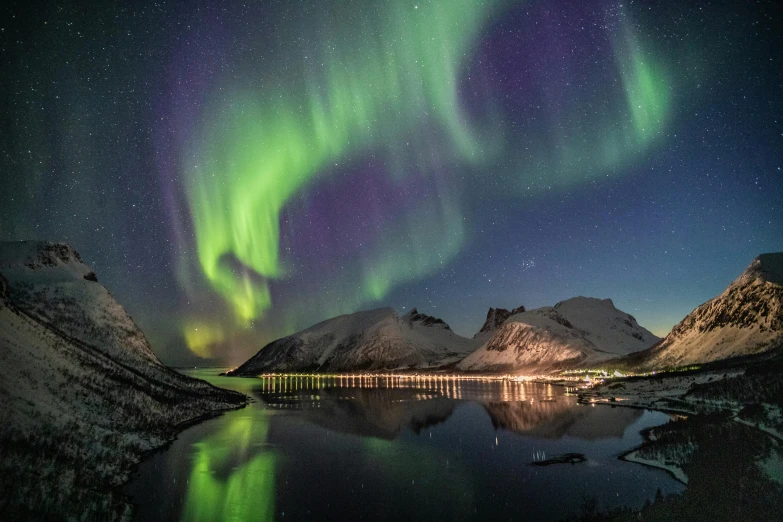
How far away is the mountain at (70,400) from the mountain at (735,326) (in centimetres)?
12549

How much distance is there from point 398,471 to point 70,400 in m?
31.3

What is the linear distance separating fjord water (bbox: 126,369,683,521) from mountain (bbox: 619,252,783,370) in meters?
77.0

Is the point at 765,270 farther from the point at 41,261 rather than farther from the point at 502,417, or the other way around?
the point at 41,261

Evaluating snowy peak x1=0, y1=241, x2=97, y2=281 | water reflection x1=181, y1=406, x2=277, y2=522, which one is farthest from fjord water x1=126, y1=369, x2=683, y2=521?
snowy peak x1=0, y1=241, x2=97, y2=281

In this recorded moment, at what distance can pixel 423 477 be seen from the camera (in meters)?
36.6

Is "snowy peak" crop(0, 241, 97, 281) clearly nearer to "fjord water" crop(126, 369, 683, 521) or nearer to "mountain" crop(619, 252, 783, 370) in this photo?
"fjord water" crop(126, 369, 683, 521)

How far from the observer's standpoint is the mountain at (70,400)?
1064 inches

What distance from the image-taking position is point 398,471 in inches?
1526

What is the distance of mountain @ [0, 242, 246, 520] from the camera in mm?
27031

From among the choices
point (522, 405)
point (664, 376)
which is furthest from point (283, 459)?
point (664, 376)

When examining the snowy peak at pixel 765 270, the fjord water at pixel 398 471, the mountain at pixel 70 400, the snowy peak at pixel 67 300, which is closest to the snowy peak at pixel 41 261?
the snowy peak at pixel 67 300

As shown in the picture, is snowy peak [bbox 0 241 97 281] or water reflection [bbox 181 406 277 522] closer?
water reflection [bbox 181 406 277 522]

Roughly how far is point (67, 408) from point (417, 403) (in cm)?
6863

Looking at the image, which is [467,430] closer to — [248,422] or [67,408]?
[248,422]
